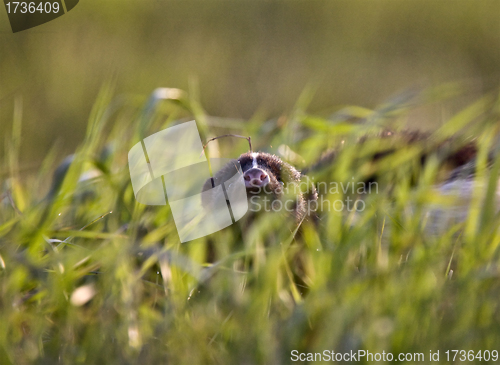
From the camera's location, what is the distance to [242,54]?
6.36 m

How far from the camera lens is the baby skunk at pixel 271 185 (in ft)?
5.82

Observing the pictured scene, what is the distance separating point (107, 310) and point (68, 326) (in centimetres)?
11

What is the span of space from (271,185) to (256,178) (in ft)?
0.29

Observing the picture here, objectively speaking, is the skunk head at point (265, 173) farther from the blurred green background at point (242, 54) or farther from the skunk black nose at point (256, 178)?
the blurred green background at point (242, 54)

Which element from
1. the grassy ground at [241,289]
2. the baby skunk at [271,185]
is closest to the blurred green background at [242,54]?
the baby skunk at [271,185]

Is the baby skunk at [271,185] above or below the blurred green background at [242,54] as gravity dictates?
above

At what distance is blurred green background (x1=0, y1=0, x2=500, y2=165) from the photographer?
16.9ft

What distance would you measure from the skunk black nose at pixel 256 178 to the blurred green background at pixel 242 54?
2938 millimetres

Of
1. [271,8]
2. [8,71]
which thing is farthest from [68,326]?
[271,8]

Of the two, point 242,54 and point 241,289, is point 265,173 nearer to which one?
point 241,289

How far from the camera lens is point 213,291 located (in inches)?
56.2

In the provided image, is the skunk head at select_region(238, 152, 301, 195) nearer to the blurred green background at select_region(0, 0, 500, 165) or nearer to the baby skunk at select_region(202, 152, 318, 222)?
the baby skunk at select_region(202, 152, 318, 222)

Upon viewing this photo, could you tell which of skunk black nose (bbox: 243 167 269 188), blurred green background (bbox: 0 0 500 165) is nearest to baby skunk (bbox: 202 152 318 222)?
skunk black nose (bbox: 243 167 269 188)

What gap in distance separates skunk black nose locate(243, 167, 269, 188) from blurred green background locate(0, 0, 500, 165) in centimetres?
294
